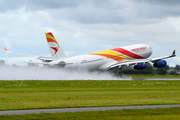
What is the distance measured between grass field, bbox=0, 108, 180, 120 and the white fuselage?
42.2 m

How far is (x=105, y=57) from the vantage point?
69.8m

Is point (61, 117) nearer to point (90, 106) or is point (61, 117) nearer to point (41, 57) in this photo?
point (90, 106)

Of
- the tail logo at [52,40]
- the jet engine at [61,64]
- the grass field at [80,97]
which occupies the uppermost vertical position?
the tail logo at [52,40]

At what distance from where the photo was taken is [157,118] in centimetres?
1850

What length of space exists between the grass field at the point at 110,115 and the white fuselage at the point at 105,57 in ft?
139

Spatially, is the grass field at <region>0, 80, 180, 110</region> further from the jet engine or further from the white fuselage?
the white fuselage

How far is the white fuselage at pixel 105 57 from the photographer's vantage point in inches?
2502

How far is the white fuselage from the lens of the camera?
2502 inches

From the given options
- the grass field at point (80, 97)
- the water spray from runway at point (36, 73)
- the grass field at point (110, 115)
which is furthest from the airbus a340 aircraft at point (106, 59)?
the grass field at point (110, 115)

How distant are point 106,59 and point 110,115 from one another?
50.9m

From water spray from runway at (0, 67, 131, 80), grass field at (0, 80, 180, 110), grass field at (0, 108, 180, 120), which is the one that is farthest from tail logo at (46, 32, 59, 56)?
grass field at (0, 108, 180, 120)

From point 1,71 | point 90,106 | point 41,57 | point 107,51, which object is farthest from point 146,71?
point 90,106

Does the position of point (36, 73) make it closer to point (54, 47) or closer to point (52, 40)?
point (54, 47)

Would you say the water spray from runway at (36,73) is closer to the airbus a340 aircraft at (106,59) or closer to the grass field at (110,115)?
the airbus a340 aircraft at (106,59)
